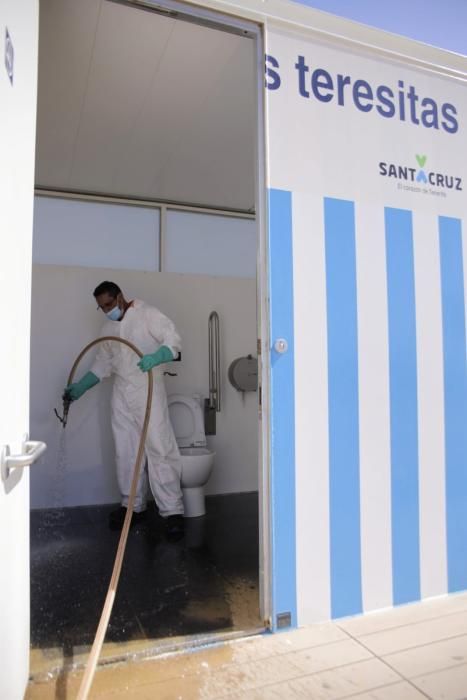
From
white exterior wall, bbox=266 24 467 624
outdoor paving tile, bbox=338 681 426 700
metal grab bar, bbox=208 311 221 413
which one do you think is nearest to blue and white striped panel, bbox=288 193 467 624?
white exterior wall, bbox=266 24 467 624

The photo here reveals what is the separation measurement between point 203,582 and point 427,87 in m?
2.39

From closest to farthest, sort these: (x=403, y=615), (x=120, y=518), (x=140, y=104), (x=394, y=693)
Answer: (x=394, y=693)
(x=403, y=615)
(x=140, y=104)
(x=120, y=518)

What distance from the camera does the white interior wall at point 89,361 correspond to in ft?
11.1

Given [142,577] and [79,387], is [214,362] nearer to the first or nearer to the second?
[79,387]

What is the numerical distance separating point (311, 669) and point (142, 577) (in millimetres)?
1027

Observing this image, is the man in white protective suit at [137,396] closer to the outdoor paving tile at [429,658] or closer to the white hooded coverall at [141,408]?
the white hooded coverall at [141,408]

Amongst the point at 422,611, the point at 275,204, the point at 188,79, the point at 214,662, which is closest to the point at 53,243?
the point at 188,79

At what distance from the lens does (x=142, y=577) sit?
7.62ft

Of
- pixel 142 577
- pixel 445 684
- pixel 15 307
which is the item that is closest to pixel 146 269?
pixel 142 577

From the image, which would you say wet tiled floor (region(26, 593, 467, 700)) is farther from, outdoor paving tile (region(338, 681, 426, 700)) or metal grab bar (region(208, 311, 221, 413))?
metal grab bar (region(208, 311, 221, 413))

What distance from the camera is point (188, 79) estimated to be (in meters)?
2.41

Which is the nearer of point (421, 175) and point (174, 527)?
point (421, 175)

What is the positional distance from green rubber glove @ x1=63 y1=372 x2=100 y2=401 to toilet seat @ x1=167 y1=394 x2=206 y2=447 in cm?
54

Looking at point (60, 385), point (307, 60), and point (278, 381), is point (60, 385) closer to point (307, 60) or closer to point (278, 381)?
point (278, 381)
